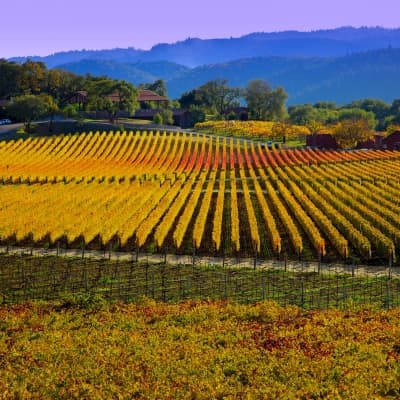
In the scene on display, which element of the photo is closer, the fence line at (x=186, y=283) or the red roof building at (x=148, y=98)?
the fence line at (x=186, y=283)

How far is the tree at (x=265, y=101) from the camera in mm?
173125

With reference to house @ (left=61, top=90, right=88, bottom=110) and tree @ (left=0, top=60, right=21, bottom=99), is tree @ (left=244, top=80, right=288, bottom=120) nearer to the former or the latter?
house @ (left=61, top=90, right=88, bottom=110)

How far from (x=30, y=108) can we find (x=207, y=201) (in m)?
83.5

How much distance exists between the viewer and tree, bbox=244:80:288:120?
173125 millimetres

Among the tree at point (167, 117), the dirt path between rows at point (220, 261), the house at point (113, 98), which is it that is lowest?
the dirt path between rows at point (220, 261)

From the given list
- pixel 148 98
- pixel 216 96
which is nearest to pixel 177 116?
pixel 148 98

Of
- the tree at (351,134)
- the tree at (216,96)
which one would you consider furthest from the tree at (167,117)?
the tree at (351,134)

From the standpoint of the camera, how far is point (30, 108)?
131 meters

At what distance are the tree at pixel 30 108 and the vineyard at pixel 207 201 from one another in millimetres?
24892

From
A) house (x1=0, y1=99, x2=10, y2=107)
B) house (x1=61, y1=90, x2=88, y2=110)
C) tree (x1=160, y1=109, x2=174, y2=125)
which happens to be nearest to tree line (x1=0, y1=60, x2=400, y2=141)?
tree (x1=160, y1=109, x2=174, y2=125)

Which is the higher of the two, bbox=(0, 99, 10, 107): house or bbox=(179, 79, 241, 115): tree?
bbox=(179, 79, 241, 115): tree

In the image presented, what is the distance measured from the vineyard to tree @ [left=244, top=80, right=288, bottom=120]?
222 ft

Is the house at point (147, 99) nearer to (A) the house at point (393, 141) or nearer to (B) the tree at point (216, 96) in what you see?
(B) the tree at point (216, 96)

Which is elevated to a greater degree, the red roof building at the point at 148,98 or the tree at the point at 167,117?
the red roof building at the point at 148,98
